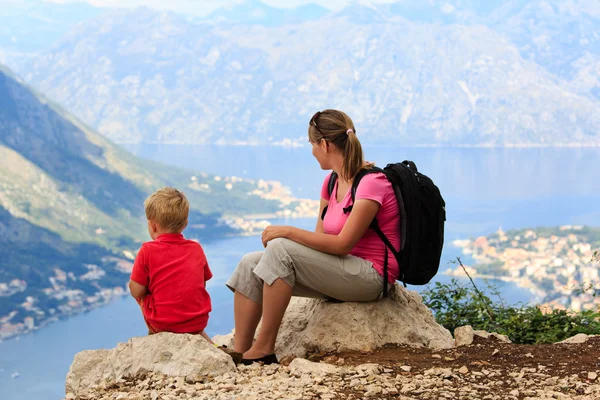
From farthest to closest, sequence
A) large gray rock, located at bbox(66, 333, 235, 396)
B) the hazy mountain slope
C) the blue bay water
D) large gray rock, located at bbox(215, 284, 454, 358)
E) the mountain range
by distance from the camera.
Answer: the hazy mountain slope, the mountain range, the blue bay water, large gray rock, located at bbox(215, 284, 454, 358), large gray rock, located at bbox(66, 333, 235, 396)

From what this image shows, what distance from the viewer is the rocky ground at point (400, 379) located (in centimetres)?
329

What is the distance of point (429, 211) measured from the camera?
4055 mm

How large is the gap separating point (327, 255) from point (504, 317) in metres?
2.63

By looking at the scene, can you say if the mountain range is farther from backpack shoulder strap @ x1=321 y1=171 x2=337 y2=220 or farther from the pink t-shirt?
the pink t-shirt

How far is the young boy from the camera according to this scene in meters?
Result: 3.90

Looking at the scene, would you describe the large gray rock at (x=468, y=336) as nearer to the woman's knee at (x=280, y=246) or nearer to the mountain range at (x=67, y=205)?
the woman's knee at (x=280, y=246)

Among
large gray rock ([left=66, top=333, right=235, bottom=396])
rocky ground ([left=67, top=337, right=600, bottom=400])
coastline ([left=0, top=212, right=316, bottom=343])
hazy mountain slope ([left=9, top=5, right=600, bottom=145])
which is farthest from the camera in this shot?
hazy mountain slope ([left=9, top=5, right=600, bottom=145])

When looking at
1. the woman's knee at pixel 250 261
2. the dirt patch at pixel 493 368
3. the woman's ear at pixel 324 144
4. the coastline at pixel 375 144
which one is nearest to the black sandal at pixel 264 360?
the dirt patch at pixel 493 368

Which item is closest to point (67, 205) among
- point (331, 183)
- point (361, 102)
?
point (331, 183)

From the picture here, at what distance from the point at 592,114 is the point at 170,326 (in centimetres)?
17731

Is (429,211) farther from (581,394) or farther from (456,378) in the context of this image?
(581,394)

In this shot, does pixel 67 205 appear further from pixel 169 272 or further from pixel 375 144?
pixel 169 272

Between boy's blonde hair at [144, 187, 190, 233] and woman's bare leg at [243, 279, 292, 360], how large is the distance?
59 centimetres

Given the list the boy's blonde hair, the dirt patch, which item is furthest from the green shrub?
the boy's blonde hair
